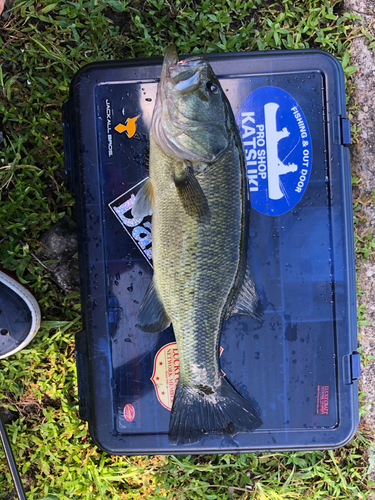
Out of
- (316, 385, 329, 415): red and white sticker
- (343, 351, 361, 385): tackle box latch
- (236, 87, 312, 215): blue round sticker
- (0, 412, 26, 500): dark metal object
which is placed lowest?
(0, 412, 26, 500): dark metal object

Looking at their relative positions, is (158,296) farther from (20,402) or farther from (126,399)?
(20,402)

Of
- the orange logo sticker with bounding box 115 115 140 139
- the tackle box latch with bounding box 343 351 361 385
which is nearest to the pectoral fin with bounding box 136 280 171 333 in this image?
the orange logo sticker with bounding box 115 115 140 139

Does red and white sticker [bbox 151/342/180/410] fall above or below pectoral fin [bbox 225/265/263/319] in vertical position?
below

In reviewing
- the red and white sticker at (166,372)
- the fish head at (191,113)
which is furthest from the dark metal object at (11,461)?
the fish head at (191,113)

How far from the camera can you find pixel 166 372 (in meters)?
2.42

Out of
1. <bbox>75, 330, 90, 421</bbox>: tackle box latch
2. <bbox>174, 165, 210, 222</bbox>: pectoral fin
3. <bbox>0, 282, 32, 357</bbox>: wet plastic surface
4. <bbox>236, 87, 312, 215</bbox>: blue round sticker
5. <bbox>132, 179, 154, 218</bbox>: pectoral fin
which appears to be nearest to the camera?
<bbox>174, 165, 210, 222</bbox>: pectoral fin

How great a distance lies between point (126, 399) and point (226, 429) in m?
0.70

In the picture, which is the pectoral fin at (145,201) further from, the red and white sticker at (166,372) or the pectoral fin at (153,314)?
the red and white sticker at (166,372)

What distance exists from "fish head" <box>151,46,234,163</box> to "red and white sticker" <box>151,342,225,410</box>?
128 centimetres

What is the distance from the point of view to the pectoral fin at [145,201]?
2129mm

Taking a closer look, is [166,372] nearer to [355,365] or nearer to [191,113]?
[355,365]

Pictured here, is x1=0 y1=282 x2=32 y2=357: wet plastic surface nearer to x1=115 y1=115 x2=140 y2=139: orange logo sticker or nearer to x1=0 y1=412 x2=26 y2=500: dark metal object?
x1=0 y1=412 x2=26 y2=500: dark metal object

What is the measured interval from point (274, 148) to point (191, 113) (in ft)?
2.13

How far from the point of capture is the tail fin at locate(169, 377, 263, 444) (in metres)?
2.21
